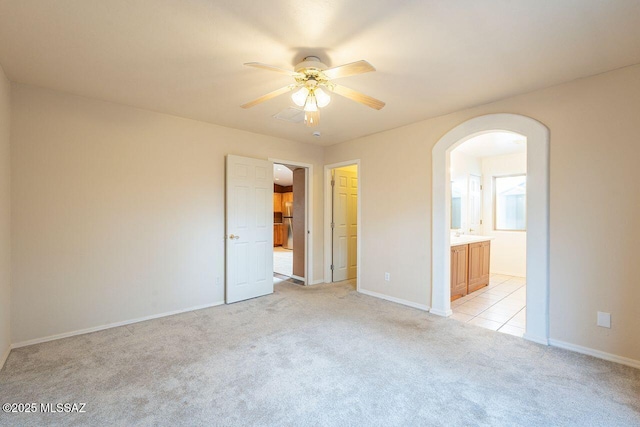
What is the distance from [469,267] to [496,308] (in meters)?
0.74

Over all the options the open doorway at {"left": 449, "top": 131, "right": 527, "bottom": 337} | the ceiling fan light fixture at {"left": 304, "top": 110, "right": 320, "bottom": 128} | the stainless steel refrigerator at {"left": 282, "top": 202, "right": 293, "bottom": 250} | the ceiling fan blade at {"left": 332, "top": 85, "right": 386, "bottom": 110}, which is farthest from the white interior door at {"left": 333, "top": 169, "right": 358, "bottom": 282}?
the stainless steel refrigerator at {"left": 282, "top": 202, "right": 293, "bottom": 250}

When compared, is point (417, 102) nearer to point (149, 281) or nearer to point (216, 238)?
point (216, 238)

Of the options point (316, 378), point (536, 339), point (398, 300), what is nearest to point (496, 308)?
point (536, 339)

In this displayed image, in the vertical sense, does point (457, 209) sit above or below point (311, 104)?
below

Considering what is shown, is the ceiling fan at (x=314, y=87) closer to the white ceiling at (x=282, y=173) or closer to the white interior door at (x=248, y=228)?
the white interior door at (x=248, y=228)

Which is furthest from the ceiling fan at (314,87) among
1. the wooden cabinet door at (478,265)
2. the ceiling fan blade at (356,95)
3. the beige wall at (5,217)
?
the wooden cabinet door at (478,265)

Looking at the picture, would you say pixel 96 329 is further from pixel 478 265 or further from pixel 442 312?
pixel 478 265

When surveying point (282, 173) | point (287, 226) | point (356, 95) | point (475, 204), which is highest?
point (282, 173)

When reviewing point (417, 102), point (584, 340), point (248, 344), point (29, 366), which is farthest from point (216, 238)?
point (584, 340)

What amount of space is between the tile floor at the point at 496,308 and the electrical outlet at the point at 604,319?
2.15 feet

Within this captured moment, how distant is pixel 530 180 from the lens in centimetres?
283

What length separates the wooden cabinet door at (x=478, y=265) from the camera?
4.41m

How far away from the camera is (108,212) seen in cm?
311

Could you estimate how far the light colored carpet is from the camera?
5.79 feet
